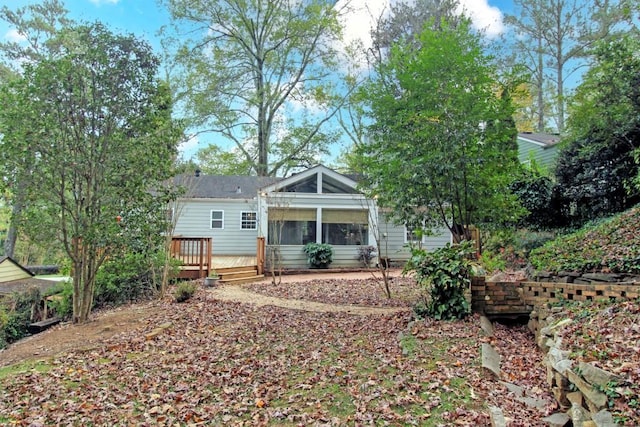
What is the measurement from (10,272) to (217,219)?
7.45m

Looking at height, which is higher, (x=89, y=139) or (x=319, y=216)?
(x=89, y=139)

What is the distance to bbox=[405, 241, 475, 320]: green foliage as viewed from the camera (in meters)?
5.53

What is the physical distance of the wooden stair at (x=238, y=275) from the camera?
11.3 m

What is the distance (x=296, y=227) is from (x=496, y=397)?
11513 mm

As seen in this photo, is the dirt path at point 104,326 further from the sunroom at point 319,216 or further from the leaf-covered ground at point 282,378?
the sunroom at point 319,216

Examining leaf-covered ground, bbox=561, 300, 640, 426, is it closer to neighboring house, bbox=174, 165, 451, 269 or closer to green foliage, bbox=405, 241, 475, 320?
green foliage, bbox=405, 241, 475, 320

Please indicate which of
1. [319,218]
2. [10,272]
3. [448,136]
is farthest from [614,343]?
[10,272]

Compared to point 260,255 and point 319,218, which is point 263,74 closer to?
point 319,218

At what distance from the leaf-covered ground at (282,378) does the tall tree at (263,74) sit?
18.3 meters

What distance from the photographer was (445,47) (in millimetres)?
6402

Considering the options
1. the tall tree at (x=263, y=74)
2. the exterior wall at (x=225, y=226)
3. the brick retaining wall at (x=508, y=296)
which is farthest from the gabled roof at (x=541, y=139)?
the exterior wall at (x=225, y=226)

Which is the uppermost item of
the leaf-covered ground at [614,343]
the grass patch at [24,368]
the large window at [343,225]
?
the large window at [343,225]

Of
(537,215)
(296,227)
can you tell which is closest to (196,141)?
(296,227)

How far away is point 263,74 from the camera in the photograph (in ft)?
76.4
